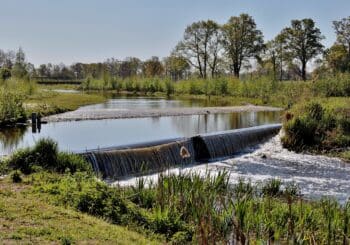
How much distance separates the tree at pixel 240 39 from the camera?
59.7 meters

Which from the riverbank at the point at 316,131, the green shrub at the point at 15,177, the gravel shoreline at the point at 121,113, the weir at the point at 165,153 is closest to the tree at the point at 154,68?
the gravel shoreline at the point at 121,113

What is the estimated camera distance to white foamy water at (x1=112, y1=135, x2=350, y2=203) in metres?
11.8

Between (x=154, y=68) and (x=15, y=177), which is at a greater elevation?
(x=154, y=68)

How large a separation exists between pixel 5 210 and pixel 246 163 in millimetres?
10357

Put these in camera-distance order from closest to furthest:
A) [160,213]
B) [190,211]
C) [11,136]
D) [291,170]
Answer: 1. [160,213]
2. [190,211]
3. [291,170]
4. [11,136]

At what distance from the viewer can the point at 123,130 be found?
66.2ft

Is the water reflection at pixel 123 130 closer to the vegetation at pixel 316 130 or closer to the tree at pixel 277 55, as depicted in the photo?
the vegetation at pixel 316 130

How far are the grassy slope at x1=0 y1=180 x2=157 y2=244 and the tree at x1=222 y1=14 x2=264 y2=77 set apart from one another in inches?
2166

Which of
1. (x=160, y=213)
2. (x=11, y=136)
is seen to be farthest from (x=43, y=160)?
(x=11, y=136)

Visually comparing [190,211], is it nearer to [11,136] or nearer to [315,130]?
[11,136]

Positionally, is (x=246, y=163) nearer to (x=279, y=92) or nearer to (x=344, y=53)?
(x=279, y=92)

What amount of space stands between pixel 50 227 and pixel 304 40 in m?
56.8

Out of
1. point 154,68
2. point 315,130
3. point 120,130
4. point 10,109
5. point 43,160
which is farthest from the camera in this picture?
point 154,68

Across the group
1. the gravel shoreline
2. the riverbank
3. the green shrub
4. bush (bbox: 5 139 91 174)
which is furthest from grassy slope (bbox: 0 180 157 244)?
the gravel shoreline
